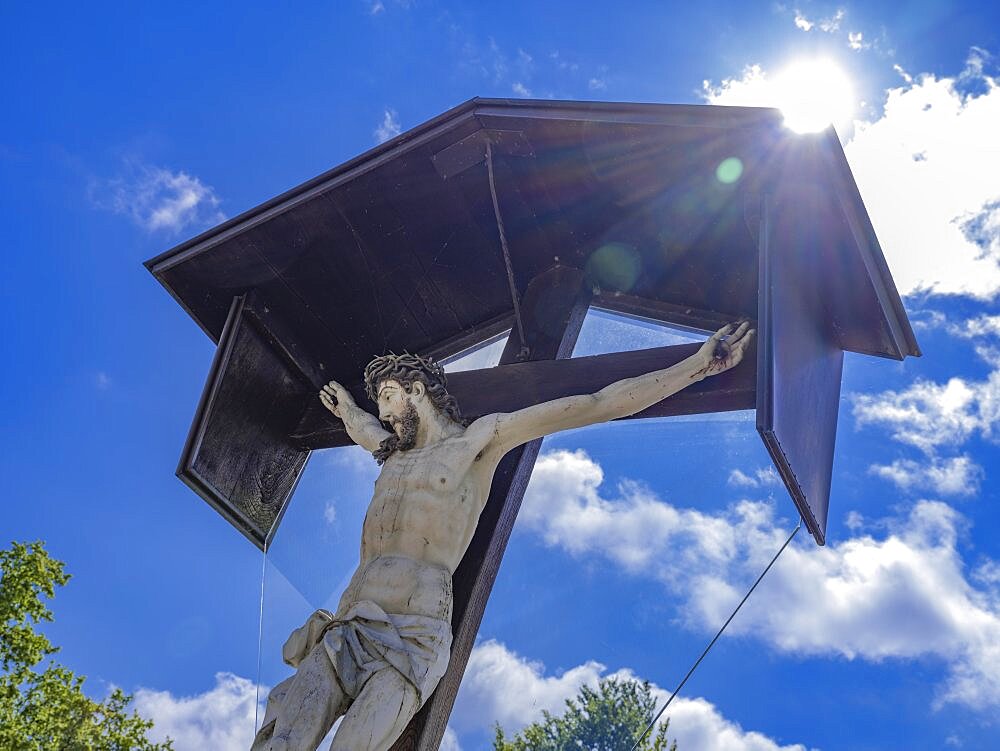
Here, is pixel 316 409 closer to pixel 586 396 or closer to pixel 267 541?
pixel 267 541

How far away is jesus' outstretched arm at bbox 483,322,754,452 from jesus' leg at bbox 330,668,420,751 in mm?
1129

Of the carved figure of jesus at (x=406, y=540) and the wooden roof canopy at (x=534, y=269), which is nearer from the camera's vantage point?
the carved figure of jesus at (x=406, y=540)

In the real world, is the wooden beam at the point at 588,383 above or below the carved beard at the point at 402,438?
above

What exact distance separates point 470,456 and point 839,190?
183cm

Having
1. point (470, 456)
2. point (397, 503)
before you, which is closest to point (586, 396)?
point (470, 456)

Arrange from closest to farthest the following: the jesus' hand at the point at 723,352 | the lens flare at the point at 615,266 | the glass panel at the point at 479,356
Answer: the jesus' hand at the point at 723,352, the lens flare at the point at 615,266, the glass panel at the point at 479,356

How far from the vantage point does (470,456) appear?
4207 mm

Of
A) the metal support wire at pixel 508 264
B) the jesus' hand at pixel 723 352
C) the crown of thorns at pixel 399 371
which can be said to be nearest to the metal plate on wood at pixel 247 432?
the crown of thorns at pixel 399 371

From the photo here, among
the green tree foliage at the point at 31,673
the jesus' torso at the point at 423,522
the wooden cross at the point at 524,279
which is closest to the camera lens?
the jesus' torso at the point at 423,522

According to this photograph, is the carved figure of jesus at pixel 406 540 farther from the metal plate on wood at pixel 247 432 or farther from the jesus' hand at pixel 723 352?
the metal plate on wood at pixel 247 432

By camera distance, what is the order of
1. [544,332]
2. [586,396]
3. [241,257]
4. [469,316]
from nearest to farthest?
1. [586,396]
2. [241,257]
3. [544,332]
4. [469,316]

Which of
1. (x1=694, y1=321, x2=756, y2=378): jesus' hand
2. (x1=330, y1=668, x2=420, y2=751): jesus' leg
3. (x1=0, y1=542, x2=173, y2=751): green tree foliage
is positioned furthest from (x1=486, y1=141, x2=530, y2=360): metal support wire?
(x1=0, y1=542, x2=173, y2=751): green tree foliage

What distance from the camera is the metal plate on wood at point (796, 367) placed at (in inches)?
152

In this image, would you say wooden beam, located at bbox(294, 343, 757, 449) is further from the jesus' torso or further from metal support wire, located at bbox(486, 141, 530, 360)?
the jesus' torso
